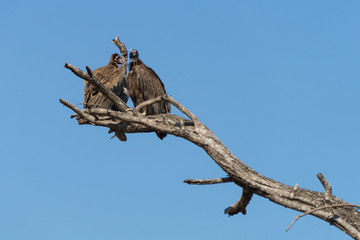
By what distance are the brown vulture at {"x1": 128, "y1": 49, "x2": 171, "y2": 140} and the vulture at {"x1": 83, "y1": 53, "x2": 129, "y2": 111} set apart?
1.01ft

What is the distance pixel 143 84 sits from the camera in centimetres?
1012

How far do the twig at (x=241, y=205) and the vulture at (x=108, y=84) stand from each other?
2707mm

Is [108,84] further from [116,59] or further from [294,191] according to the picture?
[294,191]

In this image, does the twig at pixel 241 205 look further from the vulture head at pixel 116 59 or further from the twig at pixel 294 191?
the vulture head at pixel 116 59

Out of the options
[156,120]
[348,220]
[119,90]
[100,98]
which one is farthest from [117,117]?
[348,220]

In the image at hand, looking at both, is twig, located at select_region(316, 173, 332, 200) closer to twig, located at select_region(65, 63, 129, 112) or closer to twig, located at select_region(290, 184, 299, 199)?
twig, located at select_region(290, 184, 299, 199)

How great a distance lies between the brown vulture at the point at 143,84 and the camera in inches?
399

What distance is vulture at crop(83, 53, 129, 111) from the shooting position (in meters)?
8.73

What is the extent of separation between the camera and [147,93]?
33.4ft

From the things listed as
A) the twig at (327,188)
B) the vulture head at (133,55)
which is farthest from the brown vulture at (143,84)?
the twig at (327,188)

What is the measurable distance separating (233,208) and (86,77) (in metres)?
3.01

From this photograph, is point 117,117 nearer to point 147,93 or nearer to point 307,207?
point 307,207

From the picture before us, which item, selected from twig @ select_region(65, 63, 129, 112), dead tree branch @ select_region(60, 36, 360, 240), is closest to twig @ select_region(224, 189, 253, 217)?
dead tree branch @ select_region(60, 36, 360, 240)

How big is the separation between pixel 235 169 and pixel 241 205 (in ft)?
3.96
